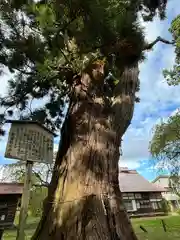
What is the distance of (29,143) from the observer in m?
2.45

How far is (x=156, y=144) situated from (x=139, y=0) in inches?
389

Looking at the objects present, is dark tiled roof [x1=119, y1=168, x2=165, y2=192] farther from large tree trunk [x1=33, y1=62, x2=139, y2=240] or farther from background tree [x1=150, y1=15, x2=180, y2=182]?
large tree trunk [x1=33, y1=62, x2=139, y2=240]

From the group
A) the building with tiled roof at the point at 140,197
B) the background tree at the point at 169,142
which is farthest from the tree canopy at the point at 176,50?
the building with tiled roof at the point at 140,197

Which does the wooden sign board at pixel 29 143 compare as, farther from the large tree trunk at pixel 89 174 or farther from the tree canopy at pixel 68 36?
the tree canopy at pixel 68 36

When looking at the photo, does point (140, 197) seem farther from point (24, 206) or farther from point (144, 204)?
point (24, 206)

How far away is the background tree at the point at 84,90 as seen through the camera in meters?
1.82

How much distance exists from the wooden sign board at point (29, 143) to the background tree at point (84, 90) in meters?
0.23

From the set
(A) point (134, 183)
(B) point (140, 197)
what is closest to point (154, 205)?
(B) point (140, 197)

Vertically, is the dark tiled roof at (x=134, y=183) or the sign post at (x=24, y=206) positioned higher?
the dark tiled roof at (x=134, y=183)

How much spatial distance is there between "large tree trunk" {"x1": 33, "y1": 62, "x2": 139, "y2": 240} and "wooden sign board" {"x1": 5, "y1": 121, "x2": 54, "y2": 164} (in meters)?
0.24

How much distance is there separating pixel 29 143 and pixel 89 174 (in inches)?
33.1

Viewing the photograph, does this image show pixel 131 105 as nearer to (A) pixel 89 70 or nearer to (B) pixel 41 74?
(A) pixel 89 70

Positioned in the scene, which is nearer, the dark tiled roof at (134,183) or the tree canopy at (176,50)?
the tree canopy at (176,50)

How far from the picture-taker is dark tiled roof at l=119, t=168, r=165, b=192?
1745 cm
